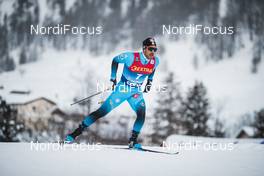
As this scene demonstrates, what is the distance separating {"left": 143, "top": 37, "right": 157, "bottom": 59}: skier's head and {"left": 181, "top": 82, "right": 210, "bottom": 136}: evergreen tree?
29.7 meters

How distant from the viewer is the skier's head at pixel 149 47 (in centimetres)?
650

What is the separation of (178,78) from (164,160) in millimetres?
34734

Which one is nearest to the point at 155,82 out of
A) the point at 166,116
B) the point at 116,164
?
the point at 166,116

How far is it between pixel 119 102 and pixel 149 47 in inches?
45.8

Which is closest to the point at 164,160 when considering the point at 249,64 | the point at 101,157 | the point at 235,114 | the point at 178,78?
the point at 101,157

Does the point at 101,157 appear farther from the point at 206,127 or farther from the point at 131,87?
the point at 206,127

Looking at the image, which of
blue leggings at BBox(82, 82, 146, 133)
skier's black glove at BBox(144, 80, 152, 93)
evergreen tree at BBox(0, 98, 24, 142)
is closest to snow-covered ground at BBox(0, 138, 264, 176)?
blue leggings at BBox(82, 82, 146, 133)

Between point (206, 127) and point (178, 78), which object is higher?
point (178, 78)

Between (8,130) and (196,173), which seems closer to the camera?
(196,173)

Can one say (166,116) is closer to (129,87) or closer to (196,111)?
(196,111)

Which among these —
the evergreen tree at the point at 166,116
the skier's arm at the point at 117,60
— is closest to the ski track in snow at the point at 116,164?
the skier's arm at the point at 117,60

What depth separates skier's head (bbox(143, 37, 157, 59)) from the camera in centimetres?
650

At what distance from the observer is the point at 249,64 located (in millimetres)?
165500

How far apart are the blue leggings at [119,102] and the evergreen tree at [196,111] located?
2963 cm
